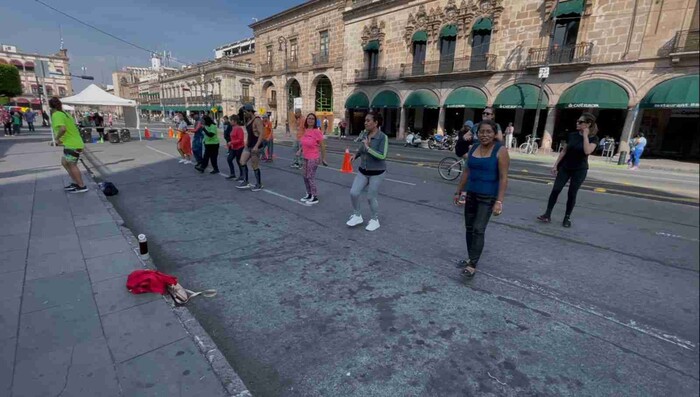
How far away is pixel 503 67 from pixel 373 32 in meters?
12.3

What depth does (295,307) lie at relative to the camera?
355 centimetres

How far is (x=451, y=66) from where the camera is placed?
81.4 ft

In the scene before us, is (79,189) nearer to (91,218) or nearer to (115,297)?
(91,218)

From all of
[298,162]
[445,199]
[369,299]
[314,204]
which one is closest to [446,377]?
[369,299]

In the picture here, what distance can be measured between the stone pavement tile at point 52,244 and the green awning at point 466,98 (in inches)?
902

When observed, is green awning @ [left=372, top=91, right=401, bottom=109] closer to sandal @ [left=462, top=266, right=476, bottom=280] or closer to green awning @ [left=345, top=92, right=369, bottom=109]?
green awning @ [left=345, top=92, right=369, bottom=109]

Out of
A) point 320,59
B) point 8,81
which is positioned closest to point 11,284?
point 320,59

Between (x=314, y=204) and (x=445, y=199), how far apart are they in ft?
9.92

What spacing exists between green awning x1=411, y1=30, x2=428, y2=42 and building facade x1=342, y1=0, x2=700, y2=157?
0.23 feet

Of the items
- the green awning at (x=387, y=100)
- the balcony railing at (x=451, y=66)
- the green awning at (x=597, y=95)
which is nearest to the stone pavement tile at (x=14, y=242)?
the green awning at (x=597, y=95)

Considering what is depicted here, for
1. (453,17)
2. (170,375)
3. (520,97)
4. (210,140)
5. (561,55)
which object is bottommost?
(170,375)

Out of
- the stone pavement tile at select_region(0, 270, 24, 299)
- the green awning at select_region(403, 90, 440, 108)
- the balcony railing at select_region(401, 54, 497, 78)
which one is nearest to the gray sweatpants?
the stone pavement tile at select_region(0, 270, 24, 299)

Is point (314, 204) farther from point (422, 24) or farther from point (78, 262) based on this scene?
point (422, 24)

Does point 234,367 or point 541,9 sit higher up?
point 541,9
